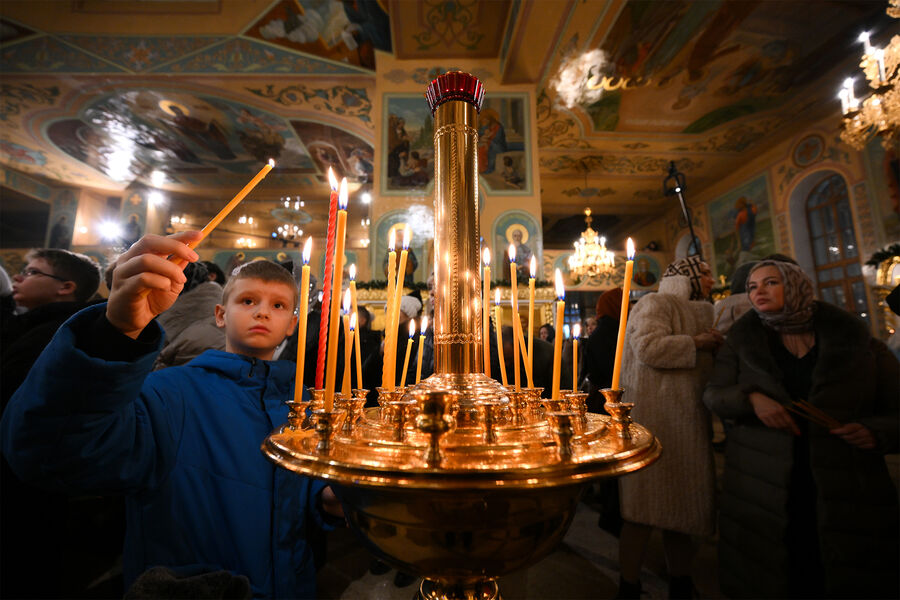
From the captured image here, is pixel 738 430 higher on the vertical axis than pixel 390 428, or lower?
lower

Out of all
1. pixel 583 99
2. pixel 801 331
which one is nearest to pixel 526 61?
pixel 583 99

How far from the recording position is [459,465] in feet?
1.24

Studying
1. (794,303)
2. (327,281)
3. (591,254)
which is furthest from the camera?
(591,254)

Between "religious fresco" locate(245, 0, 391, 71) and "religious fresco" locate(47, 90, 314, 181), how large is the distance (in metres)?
2.41

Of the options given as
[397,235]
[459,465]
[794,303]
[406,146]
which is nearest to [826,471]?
[794,303]

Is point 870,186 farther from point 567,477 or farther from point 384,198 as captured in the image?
point 567,477

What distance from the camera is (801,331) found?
1.82m

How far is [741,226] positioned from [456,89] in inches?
495

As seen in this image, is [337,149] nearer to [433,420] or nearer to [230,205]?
[230,205]

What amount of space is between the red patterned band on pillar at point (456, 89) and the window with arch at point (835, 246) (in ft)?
35.9

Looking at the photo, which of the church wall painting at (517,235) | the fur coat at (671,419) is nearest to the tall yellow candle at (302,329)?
the fur coat at (671,419)

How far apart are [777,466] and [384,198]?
601 centimetres

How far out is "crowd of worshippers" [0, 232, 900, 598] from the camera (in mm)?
614

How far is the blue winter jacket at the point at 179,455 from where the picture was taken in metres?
0.59
